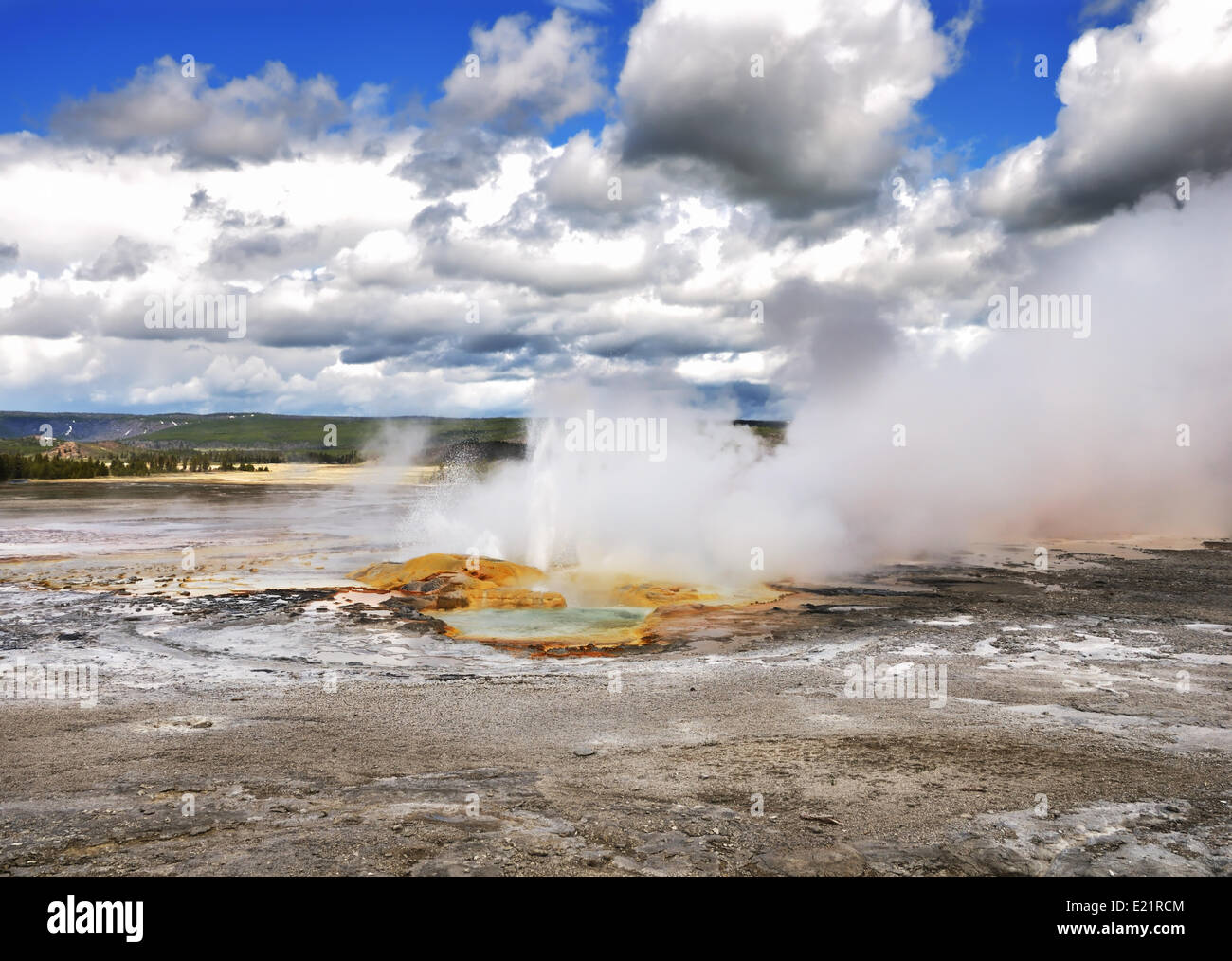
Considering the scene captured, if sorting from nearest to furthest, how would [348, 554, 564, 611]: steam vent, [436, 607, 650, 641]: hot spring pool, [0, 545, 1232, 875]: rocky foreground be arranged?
1. [0, 545, 1232, 875]: rocky foreground
2. [436, 607, 650, 641]: hot spring pool
3. [348, 554, 564, 611]: steam vent

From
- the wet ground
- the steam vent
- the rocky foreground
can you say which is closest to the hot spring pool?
the steam vent

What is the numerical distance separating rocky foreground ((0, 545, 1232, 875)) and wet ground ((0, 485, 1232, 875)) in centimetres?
4

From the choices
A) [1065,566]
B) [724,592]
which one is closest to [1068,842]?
[724,592]

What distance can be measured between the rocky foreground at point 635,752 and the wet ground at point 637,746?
4cm

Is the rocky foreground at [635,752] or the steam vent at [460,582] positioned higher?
the steam vent at [460,582]

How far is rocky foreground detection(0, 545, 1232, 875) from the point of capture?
6176 millimetres

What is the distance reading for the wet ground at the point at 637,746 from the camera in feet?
20.4

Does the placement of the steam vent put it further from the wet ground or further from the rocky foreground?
the rocky foreground

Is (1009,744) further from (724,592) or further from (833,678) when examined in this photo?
(724,592)

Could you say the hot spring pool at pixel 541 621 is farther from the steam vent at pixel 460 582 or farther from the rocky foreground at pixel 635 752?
the rocky foreground at pixel 635 752

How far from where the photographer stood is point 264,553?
2769 cm

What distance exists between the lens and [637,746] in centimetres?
900

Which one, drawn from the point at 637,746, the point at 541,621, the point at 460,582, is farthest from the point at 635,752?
the point at 460,582

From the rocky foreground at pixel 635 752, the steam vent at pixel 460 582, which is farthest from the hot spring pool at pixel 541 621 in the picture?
the rocky foreground at pixel 635 752
